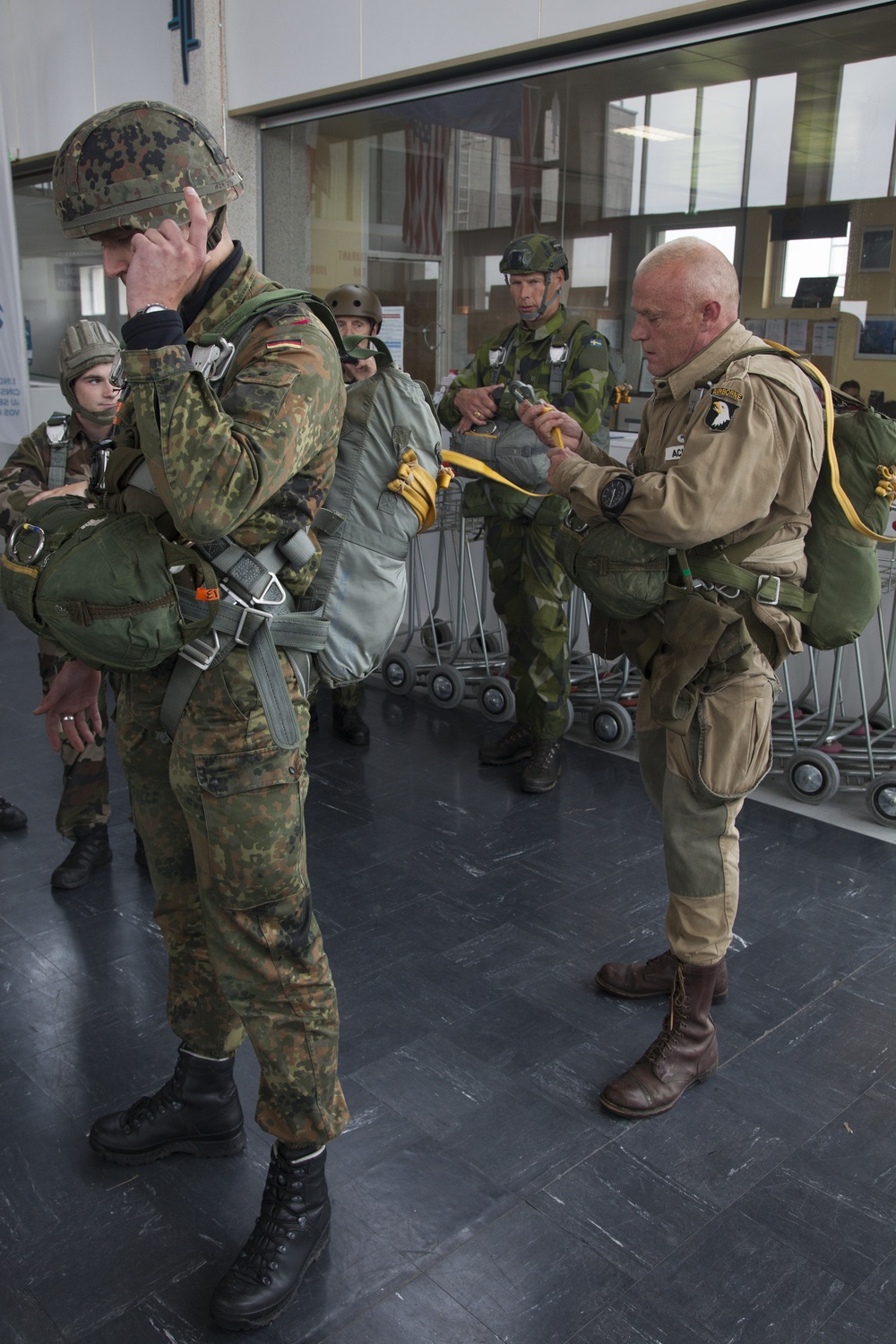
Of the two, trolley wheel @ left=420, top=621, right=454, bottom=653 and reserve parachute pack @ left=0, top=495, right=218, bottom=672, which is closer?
reserve parachute pack @ left=0, top=495, right=218, bottom=672

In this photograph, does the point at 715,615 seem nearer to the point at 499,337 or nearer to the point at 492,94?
the point at 499,337

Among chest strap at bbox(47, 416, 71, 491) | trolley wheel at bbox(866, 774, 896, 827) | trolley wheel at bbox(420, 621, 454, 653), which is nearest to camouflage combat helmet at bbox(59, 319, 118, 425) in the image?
chest strap at bbox(47, 416, 71, 491)

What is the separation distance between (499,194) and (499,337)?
209 cm

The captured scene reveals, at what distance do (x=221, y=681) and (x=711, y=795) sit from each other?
1257 mm

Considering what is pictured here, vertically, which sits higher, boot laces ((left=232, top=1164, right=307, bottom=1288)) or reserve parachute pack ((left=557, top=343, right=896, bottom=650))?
reserve parachute pack ((left=557, top=343, right=896, bottom=650))

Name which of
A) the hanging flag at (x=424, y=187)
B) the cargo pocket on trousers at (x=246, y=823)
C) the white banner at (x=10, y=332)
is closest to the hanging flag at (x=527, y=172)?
the hanging flag at (x=424, y=187)

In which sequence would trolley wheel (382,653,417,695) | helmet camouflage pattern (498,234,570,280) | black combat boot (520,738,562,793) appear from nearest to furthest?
helmet camouflage pattern (498,234,570,280) < black combat boot (520,738,562,793) < trolley wheel (382,653,417,695)

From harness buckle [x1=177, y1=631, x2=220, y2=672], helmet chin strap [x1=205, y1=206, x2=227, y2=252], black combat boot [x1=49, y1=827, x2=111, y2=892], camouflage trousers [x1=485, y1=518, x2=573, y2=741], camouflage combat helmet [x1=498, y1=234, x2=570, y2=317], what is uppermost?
camouflage combat helmet [x1=498, y1=234, x2=570, y2=317]

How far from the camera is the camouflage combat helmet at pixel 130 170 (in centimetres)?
175

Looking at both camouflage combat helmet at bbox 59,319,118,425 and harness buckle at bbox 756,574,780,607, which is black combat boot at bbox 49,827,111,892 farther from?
harness buckle at bbox 756,574,780,607

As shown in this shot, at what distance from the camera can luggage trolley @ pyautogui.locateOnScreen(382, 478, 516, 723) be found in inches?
215

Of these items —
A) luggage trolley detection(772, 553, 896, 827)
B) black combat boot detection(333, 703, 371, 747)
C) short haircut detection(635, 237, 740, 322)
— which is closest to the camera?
short haircut detection(635, 237, 740, 322)

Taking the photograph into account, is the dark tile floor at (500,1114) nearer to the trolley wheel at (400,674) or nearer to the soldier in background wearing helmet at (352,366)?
the soldier in background wearing helmet at (352,366)

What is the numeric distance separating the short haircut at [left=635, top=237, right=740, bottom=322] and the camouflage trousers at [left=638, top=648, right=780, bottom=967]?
84 centimetres
